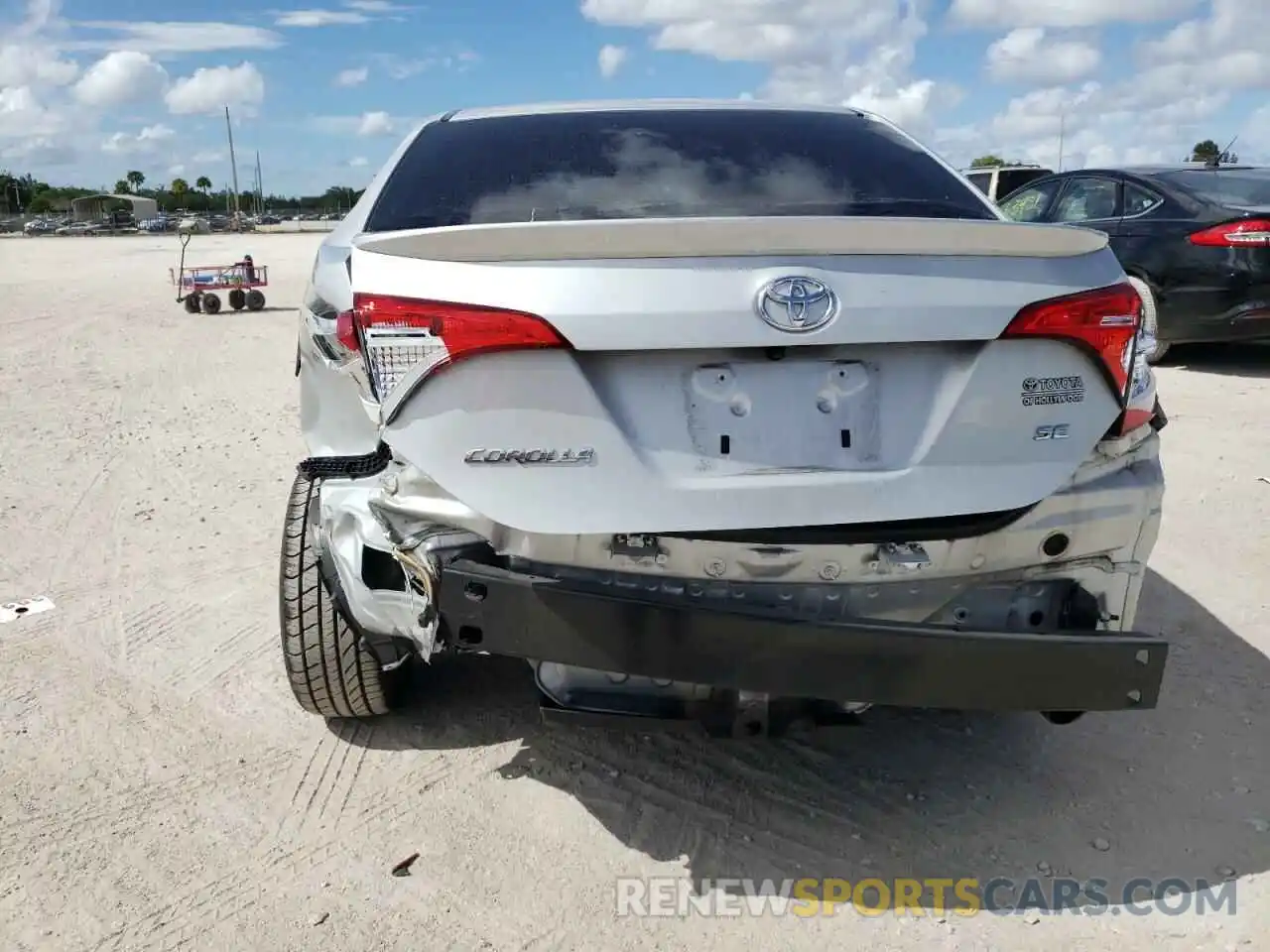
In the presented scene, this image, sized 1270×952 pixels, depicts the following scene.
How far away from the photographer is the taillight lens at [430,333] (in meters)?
2.04

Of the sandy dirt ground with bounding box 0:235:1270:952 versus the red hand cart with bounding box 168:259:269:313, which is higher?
the red hand cart with bounding box 168:259:269:313

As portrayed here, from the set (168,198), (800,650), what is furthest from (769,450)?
(168,198)

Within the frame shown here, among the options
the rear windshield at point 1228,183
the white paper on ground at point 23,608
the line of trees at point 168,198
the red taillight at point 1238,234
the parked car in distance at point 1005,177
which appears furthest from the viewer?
the line of trees at point 168,198

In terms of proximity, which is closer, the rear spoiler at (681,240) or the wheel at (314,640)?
the rear spoiler at (681,240)

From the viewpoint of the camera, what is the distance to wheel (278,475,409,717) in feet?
9.45

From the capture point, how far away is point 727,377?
6.93 feet

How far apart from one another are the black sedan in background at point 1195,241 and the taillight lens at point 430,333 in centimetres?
661

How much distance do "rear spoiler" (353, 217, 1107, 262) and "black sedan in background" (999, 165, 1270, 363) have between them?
615cm

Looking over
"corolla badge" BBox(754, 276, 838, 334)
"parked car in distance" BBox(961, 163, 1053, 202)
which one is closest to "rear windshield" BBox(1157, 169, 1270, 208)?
"corolla badge" BBox(754, 276, 838, 334)

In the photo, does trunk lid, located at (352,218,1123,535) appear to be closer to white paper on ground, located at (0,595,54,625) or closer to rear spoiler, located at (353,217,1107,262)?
rear spoiler, located at (353,217,1107,262)

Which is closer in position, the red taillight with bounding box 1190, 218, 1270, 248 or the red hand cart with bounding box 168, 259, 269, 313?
the red taillight with bounding box 1190, 218, 1270, 248

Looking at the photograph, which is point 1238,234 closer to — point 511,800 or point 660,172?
point 660,172

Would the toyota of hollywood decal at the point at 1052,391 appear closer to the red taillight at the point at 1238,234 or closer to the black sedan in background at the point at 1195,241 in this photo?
the black sedan in background at the point at 1195,241

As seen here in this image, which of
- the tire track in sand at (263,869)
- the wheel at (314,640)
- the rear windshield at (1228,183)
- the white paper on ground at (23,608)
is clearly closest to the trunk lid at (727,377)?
the wheel at (314,640)
